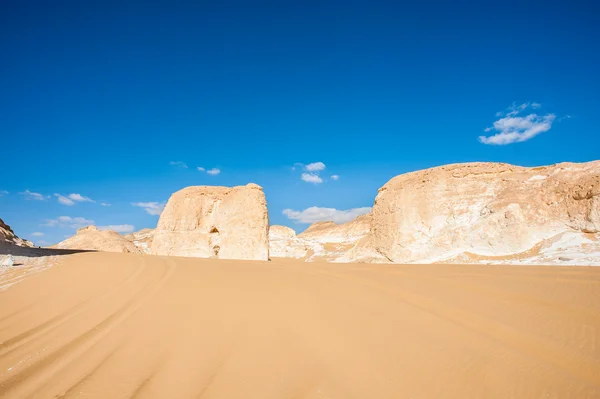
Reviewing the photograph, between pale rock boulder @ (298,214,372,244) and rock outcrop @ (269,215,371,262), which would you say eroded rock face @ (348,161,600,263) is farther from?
pale rock boulder @ (298,214,372,244)

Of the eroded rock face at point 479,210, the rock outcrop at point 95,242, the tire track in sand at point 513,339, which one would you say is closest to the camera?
the tire track in sand at point 513,339

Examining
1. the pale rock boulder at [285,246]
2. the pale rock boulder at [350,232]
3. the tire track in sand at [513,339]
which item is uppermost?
the pale rock boulder at [350,232]

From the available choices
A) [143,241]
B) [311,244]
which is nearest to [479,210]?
[311,244]

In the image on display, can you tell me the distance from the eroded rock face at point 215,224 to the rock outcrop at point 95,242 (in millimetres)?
13757

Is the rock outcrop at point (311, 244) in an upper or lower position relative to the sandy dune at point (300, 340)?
upper

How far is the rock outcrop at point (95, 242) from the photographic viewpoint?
36.5m

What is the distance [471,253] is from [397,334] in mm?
14377

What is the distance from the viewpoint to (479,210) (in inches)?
671

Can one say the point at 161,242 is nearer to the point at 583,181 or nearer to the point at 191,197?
the point at 191,197

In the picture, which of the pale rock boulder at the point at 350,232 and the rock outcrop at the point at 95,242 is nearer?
the rock outcrop at the point at 95,242

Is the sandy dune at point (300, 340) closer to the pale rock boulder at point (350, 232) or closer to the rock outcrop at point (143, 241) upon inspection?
the rock outcrop at point (143, 241)

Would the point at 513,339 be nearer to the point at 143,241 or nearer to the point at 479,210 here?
the point at 479,210

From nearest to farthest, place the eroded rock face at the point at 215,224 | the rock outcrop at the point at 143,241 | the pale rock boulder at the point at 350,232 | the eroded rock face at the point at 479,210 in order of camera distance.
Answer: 1. the eroded rock face at the point at 479,210
2. the eroded rock face at the point at 215,224
3. the rock outcrop at the point at 143,241
4. the pale rock boulder at the point at 350,232

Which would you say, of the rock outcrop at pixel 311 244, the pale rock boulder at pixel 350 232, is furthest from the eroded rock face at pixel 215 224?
the pale rock boulder at pixel 350 232
